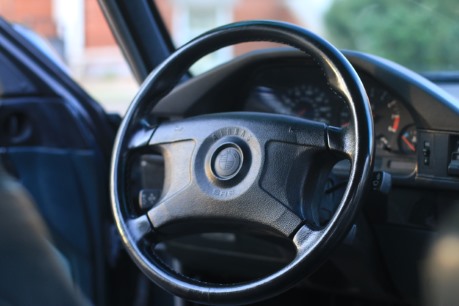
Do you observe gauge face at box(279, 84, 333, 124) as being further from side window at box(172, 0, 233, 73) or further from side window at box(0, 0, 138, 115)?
side window at box(172, 0, 233, 73)

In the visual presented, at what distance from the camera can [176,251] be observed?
7.93ft

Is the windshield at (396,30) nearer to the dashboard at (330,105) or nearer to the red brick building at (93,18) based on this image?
the dashboard at (330,105)

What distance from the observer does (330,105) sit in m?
2.16

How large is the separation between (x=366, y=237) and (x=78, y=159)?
1.24 meters

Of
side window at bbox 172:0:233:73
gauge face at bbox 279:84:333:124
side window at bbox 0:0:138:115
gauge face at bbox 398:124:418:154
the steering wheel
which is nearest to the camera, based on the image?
the steering wheel

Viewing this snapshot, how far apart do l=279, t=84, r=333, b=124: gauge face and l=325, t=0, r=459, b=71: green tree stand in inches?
7.5

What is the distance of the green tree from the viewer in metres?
2.33

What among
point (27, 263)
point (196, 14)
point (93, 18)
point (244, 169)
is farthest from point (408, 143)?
point (196, 14)

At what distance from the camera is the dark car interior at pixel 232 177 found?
5.12 ft

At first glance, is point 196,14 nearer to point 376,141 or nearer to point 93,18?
point 93,18

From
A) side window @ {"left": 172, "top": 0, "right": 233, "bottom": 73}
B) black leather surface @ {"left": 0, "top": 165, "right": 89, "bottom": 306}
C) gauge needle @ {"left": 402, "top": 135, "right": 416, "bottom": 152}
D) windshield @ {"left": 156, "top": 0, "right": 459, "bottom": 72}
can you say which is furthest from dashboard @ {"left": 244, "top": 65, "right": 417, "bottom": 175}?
side window @ {"left": 172, "top": 0, "right": 233, "bottom": 73}

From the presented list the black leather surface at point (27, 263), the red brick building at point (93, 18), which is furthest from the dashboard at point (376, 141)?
the red brick building at point (93, 18)

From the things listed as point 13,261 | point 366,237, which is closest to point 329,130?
point 366,237

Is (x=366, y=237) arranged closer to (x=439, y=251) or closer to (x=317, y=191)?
(x=439, y=251)
